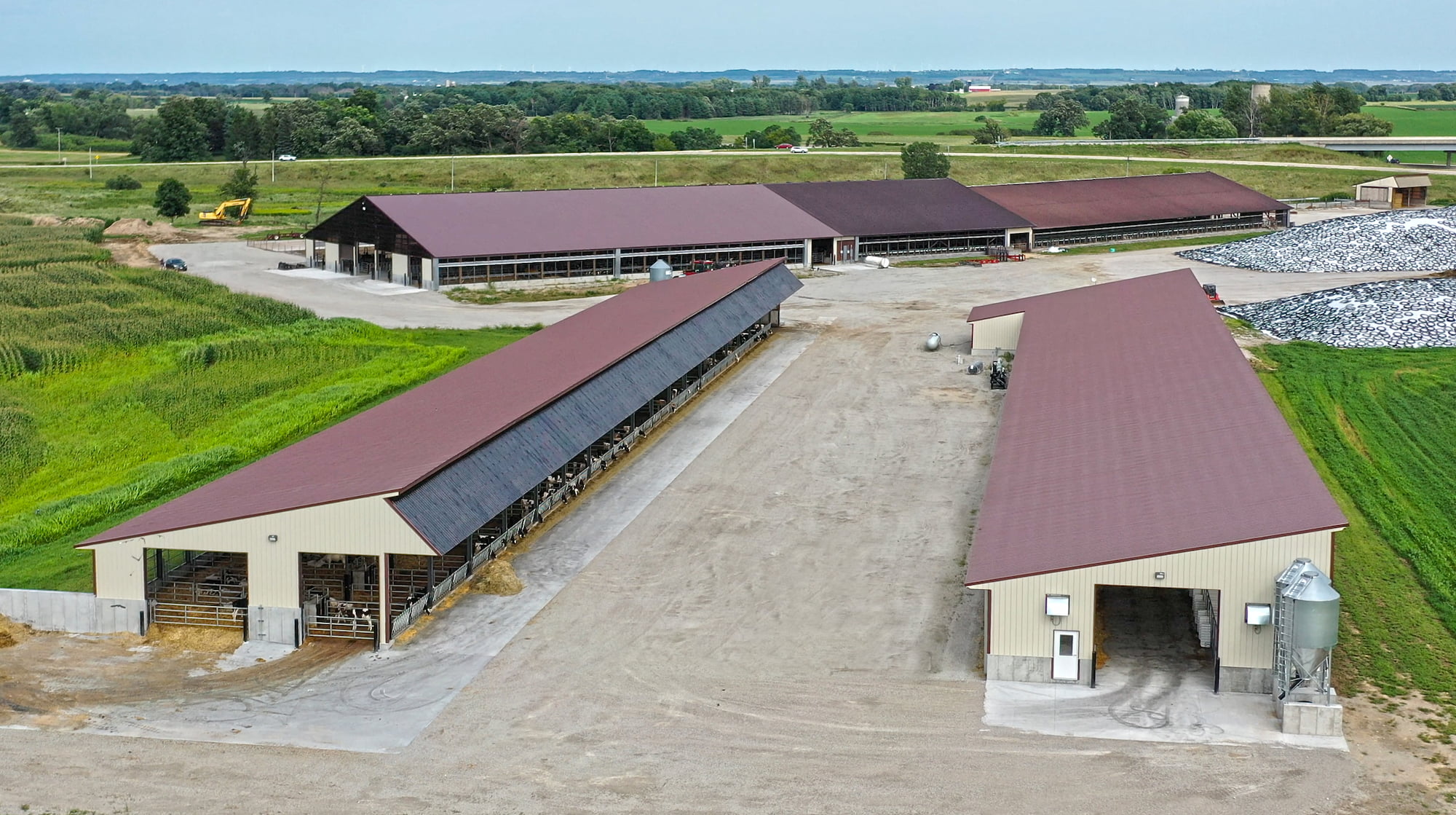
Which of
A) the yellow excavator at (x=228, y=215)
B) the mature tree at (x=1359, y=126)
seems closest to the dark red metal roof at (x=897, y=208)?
the yellow excavator at (x=228, y=215)

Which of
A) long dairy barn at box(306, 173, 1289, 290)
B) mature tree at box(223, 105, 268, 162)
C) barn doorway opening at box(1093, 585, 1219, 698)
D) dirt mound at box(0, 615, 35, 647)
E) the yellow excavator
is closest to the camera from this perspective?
barn doorway opening at box(1093, 585, 1219, 698)

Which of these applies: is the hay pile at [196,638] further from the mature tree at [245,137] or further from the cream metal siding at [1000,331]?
the mature tree at [245,137]

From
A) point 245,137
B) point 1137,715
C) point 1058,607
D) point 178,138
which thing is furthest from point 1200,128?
point 1137,715

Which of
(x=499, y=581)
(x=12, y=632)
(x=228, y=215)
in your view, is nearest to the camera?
(x=12, y=632)

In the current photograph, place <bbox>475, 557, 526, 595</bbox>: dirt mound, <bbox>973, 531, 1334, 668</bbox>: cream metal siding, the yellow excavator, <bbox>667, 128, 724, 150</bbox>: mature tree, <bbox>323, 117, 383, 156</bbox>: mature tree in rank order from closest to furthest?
<bbox>973, 531, 1334, 668</bbox>: cream metal siding → <bbox>475, 557, 526, 595</bbox>: dirt mound → the yellow excavator → <bbox>323, 117, 383, 156</bbox>: mature tree → <bbox>667, 128, 724, 150</bbox>: mature tree

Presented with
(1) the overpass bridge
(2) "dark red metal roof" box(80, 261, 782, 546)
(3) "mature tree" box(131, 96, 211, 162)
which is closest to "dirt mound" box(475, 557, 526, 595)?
(2) "dark red metal roof" box(80, 261, 782, 546)

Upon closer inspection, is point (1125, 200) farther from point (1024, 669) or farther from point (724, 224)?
point (1024, 669)

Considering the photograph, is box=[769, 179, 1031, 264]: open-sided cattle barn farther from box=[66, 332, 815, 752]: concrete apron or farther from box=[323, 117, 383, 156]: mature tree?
box=[323, 117, 383, 156]: mature tree
